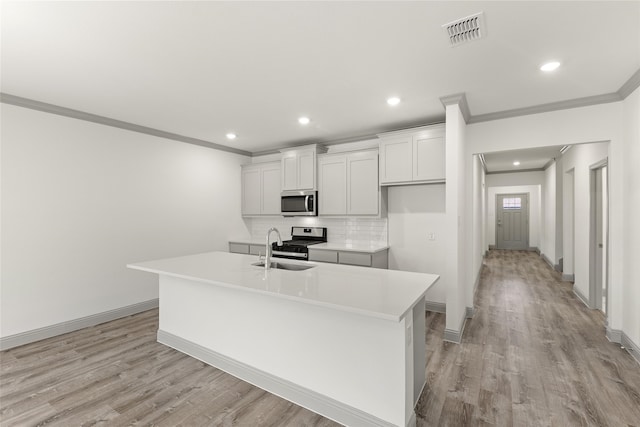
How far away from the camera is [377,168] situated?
168 inches

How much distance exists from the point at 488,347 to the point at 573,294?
3111mm

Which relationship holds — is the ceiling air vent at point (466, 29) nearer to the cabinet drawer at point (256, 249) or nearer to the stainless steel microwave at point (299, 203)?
the stainless steel microwave at point (299, 203)

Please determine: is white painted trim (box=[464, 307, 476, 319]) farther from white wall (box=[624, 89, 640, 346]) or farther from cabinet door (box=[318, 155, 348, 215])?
cabinet door (box=[318, 155, 348, 215])

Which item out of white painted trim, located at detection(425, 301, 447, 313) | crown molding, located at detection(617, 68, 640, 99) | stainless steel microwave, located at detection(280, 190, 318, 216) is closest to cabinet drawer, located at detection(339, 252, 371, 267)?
stainless steel microwave, located at detection(280, 190, 318, 216)

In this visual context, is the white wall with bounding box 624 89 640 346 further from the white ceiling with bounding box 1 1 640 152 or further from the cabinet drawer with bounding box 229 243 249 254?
the cabinet drawer with bounding box 229 243 249 254

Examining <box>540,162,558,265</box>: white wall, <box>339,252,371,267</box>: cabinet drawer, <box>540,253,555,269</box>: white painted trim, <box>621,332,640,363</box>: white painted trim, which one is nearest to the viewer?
<box>621,332,640,363</box>: white painted trim

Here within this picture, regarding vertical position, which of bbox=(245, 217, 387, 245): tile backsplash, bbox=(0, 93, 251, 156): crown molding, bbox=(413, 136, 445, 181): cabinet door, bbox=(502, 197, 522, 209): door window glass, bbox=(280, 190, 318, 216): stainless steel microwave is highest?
bbox=(0, 93, 251, 156): crown molding

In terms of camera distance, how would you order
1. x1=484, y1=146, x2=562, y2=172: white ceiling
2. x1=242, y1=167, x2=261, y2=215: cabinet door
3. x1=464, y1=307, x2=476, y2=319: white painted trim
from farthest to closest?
x1=484, y1=146, x2=562, y2=172: white ceiling → x1=242, y1=167, x2=261, y2=215: cabinet door → x1=464, y1=307, x2=476, y2=319: white painted trim

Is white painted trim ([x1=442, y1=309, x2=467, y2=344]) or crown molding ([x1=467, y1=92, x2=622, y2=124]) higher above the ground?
crown molding ([x1=467, y1=92, x2=622, y2=124])

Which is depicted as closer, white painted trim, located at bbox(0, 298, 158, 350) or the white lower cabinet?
white painted trim, located at bbox(0, 298, 158, 350)

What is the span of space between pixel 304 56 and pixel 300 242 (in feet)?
10.6

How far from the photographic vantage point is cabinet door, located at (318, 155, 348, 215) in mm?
4590

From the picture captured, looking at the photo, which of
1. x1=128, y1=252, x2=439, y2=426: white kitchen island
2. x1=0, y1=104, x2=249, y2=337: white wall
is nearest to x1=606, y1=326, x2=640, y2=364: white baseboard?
x1=128, y1=252, x2=439, y2=426: white kitchen island

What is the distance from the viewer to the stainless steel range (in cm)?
464
